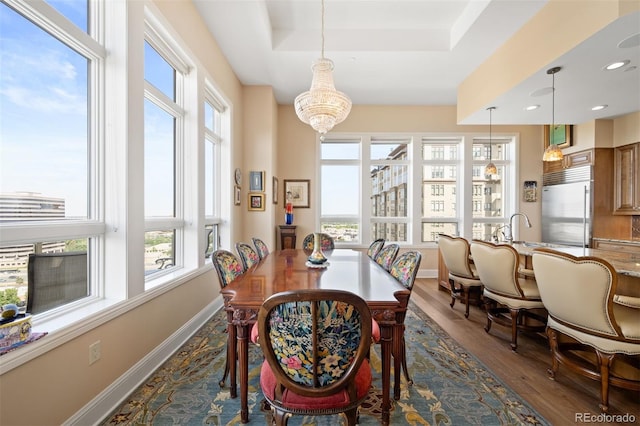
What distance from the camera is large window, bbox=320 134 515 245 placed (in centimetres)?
536

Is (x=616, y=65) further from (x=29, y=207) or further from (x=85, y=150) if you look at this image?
(x=29, y=207)

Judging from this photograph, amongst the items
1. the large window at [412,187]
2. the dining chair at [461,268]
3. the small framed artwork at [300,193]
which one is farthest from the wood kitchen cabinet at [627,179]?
the small framed artwork at [300,193]

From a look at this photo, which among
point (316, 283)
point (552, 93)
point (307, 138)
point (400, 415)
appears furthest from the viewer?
point (307, 138)

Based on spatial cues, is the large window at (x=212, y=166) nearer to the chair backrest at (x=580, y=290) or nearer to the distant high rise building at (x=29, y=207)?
the distant high rise building at (x=29, y=207)

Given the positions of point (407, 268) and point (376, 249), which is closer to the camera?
point (407, 268)

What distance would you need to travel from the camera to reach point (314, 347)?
3.52 ft

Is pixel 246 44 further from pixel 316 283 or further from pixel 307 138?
pixel 316 283

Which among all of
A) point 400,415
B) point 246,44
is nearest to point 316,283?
point 400,415

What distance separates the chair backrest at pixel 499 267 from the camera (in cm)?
245

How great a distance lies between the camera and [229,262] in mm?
2000

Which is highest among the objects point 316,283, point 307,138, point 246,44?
point 246,44

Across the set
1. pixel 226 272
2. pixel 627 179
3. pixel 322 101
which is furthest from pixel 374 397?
pixel 627 179

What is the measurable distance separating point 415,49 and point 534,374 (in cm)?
372

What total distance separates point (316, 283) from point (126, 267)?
4.33ft
